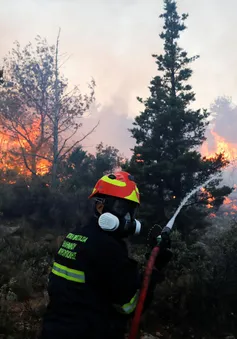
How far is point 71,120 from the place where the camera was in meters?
24.4

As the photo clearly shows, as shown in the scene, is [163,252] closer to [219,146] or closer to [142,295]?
[142,295]

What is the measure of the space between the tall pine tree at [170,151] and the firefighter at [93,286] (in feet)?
37.1

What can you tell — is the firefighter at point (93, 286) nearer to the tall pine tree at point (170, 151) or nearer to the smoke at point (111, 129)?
the tall pine tree at point (170, 151)

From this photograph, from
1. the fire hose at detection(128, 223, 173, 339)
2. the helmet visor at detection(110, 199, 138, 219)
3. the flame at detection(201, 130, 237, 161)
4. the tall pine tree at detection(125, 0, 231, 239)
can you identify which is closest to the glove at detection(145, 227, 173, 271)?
the fire hose at detection(128, 223, 173, 339)

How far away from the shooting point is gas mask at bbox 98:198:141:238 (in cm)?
245

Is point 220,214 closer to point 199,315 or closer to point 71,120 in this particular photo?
point 71,120

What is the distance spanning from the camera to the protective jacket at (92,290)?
7.52ft

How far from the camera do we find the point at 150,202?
1453 cm

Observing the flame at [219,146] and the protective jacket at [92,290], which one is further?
the flame at [219,146]

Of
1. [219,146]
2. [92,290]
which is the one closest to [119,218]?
[92,290]

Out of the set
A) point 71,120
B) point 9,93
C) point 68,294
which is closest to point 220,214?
point 71,120

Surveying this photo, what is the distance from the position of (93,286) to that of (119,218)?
591 mm

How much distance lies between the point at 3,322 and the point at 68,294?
3.66 metres

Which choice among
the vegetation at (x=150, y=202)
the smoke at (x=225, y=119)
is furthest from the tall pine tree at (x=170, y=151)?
the smoke at (x=225, y=119)
